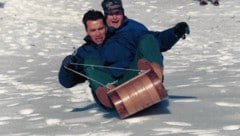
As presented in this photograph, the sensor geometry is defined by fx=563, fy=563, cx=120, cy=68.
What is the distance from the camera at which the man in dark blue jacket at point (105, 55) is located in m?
4.87

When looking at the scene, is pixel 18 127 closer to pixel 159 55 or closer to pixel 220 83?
pixel 159 55

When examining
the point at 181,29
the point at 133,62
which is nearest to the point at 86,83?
the point at 133,62

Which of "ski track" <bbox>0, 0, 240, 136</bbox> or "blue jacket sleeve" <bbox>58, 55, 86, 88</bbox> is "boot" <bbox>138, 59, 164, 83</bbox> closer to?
"ski track" <bbox>0, 0, 240, 136</bbox>

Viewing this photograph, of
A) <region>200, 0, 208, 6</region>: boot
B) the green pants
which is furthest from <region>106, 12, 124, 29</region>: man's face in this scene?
<region>200, 0, 208, 6</region>: boot

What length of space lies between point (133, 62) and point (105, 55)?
0.28 metres

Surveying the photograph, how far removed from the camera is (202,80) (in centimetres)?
664

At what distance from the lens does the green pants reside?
477cm

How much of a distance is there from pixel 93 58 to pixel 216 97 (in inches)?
45.7

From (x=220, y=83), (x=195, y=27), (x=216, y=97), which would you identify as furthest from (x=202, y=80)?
(x=195, y=27)

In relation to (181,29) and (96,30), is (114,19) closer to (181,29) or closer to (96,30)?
(96,30)

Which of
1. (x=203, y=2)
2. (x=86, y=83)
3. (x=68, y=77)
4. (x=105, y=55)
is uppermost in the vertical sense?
(x=105, y=55)

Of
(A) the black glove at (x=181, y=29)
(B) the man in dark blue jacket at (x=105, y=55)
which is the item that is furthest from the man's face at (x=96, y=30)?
(A) the black glove at (x=181, y=29)

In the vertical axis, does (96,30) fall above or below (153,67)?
above

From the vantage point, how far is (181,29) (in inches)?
191
